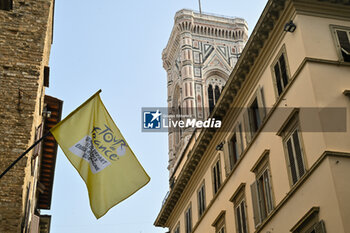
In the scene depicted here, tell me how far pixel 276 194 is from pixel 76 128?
7.48m

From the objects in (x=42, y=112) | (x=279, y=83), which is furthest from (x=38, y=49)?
(x=279, y=83)

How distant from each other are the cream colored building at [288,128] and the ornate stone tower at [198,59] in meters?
43.6

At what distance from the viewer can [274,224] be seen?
16.7m

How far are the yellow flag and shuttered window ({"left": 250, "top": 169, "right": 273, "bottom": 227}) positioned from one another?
6737 mm

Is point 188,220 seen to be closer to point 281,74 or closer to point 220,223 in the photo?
point 220,223

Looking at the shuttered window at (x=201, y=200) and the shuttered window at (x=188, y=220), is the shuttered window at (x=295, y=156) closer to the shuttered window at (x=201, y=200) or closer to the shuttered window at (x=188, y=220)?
the shuttered window at (x=201, y=200)

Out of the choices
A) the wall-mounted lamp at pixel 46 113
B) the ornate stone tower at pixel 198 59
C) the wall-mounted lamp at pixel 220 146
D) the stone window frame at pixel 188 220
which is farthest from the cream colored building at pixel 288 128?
the ornate stone tower at pixel 198 59

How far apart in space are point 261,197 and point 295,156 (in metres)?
2.68

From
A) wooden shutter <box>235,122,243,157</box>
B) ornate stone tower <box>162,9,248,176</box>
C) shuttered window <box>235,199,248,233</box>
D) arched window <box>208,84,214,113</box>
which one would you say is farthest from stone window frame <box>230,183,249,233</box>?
arched window <box>208,84,214,113</box>

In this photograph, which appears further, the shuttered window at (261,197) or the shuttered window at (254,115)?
the shuttered window at (254,115)

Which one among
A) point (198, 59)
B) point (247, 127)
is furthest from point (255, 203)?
point (198, 59)

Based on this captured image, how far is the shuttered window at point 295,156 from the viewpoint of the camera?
614 inches

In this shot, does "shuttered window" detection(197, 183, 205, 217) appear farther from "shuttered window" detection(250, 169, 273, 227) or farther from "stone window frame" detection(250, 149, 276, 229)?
"shuttered window" detection(250, 169, 273, 227)

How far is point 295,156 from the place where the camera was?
15992 millimetres
